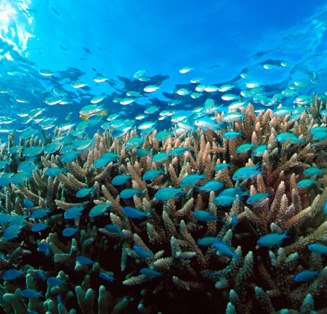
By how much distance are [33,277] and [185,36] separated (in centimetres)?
1619

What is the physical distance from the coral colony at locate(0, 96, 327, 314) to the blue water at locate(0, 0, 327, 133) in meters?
12.8

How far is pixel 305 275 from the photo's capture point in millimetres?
1859

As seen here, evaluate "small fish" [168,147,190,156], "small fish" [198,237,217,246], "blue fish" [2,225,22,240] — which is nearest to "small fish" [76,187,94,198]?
"blue fish" [2,225,22,240]

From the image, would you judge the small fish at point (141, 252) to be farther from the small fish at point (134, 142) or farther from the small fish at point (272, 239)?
the small fish at point (134, 142)

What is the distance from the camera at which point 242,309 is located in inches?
76.5

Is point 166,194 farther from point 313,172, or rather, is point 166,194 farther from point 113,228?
point 313,172

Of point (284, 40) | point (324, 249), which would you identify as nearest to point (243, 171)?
point (324, 249)

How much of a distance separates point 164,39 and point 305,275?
54.6 feet

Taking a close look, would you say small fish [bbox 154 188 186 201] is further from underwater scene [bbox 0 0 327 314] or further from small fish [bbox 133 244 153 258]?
small fish [bbox 133 244 153 258]

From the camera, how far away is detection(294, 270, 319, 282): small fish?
6.08 ft

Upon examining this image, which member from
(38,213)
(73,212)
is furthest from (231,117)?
(38,213)

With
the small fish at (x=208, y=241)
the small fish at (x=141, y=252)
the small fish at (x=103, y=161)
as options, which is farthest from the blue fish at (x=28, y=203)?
the small fish at (x=208, y=241)

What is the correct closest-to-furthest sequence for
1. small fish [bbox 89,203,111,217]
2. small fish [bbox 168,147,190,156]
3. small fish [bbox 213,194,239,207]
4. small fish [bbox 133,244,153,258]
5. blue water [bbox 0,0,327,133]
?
small fish [bbox 133,244,153,258] < small fish [bbox 213,194,239,207] < small fish [bbox 89,203,111,217] < small fish [bbox 168,147,190,156] < blue water [bbox 0,0,327,133]

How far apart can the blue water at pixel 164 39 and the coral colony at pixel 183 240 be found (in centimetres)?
1281
